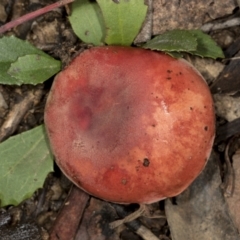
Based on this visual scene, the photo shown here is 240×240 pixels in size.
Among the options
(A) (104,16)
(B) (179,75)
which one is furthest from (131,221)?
(A) (104,16)

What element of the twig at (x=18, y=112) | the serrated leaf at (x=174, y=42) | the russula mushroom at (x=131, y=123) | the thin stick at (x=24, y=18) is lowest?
the twig at (x=18, y=112)

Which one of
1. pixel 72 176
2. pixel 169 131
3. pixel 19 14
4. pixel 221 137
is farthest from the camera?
pixel 19 14

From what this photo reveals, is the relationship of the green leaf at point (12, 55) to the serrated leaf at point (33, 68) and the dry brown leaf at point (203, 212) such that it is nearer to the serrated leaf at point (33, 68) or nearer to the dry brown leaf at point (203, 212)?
the serrated leaf at point (33, 68)

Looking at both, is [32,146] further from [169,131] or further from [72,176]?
[169,131]

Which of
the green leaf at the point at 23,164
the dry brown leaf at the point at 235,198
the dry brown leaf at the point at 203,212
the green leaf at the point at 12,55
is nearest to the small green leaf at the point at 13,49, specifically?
the green leaf at the point at 12,55

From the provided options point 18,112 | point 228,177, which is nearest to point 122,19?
point 18,112

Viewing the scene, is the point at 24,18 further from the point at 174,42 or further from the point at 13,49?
the point at 174,42
